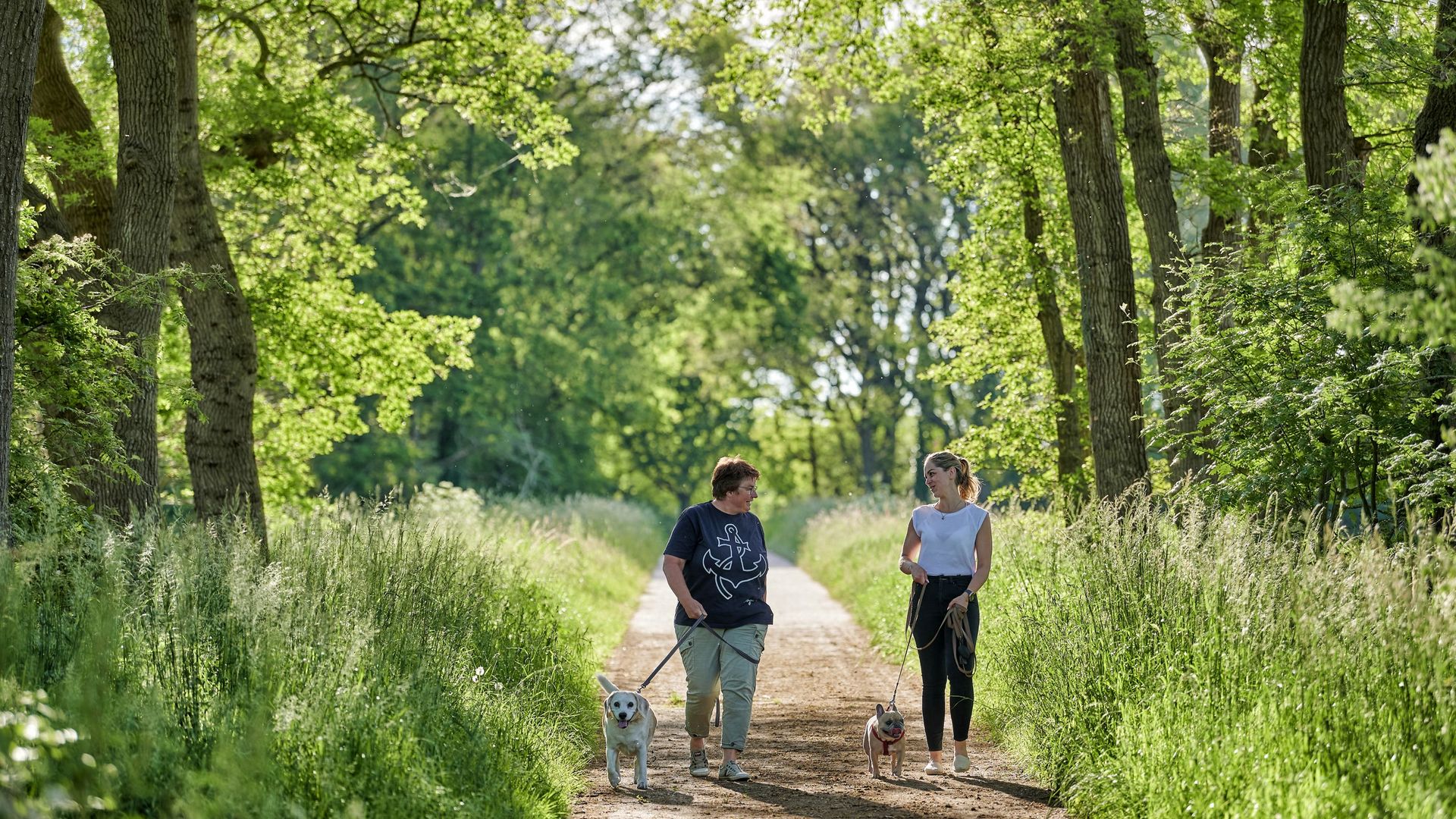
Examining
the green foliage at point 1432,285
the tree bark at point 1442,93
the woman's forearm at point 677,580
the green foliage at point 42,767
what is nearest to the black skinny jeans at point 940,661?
the woman's forearm at point 677,580

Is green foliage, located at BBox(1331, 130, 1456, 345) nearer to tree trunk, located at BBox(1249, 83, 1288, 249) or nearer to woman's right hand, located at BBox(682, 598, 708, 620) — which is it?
woman's right hand, located at BBox(682, 598, 708, 620)

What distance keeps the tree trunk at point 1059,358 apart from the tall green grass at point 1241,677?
9.69 meters

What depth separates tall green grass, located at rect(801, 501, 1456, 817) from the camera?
6.18 meters

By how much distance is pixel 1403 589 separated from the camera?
670 cm

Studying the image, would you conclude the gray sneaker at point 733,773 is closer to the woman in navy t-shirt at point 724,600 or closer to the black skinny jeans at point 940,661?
the woman in navy t-shirt at point 724,600

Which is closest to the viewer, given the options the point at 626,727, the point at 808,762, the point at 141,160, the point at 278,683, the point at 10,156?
the point at 278,683

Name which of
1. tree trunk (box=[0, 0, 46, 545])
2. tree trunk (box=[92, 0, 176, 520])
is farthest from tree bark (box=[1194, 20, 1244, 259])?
tree trunk (box=[0, 0, 46, 545])

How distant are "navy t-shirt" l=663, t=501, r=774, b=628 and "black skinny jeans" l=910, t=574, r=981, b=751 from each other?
0.98 m

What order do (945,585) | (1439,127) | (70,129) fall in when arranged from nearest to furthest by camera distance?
(945,585), (1439,127), (70,129)

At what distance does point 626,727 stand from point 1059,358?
12.5 m

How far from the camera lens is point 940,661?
912cm

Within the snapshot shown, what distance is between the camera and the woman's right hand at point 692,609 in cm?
880

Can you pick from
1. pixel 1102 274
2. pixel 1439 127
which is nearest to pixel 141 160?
pixel 1102 274

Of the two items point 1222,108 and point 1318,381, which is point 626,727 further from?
point 1222,108
